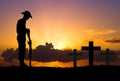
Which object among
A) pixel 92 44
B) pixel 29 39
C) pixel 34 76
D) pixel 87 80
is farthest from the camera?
pixel 92 44

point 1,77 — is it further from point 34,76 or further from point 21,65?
point 21,65

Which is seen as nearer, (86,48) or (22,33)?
(22,33)

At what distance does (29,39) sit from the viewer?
1881 cm

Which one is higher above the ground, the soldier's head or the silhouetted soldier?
the soldier's head

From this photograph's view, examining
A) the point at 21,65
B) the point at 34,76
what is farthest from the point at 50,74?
the point at 21,65

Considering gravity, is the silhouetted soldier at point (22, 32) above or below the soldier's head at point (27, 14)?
below

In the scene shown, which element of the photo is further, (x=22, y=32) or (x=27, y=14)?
(x=22, y=32)

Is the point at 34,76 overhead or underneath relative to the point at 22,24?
underneath

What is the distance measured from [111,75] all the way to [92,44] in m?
9.96

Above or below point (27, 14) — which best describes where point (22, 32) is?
below

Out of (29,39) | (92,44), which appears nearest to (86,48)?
(92,44)

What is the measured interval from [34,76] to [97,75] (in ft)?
9.28

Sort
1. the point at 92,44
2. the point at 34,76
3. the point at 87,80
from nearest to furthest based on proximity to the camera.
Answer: the point at 87,80 < the point at 34,76 < the point at 92,44

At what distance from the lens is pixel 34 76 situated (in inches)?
541
